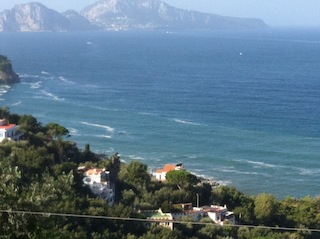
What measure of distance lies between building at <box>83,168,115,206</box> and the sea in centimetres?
859

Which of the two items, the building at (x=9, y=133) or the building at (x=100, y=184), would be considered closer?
the building at (x=100, y=184)

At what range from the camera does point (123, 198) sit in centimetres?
1897

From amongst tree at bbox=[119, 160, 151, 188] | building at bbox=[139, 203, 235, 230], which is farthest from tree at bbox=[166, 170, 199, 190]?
building at bbox=[139, 203, 235, 230]

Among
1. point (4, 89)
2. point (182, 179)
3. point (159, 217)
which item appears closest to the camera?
point (159, 217)

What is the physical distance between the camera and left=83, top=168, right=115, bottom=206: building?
19172 mm

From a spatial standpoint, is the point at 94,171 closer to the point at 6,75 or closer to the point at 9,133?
the point at 9,133

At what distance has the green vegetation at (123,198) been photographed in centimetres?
1388

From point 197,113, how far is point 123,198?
24.3m

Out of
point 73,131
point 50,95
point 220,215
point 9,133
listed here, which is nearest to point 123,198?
point 220,215

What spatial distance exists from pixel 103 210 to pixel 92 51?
86841 millimetres

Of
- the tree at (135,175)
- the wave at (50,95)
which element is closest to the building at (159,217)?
the tree at (135,175)

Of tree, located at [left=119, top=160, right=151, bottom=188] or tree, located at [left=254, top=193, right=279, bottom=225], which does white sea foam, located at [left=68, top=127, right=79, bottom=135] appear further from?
tree, located at [left=254, top=193, right=279, bottom=225]

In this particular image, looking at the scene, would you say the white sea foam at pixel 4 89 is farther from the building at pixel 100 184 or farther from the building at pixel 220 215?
the building at pixel 220 215

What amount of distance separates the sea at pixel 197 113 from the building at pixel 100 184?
28.2 ft
